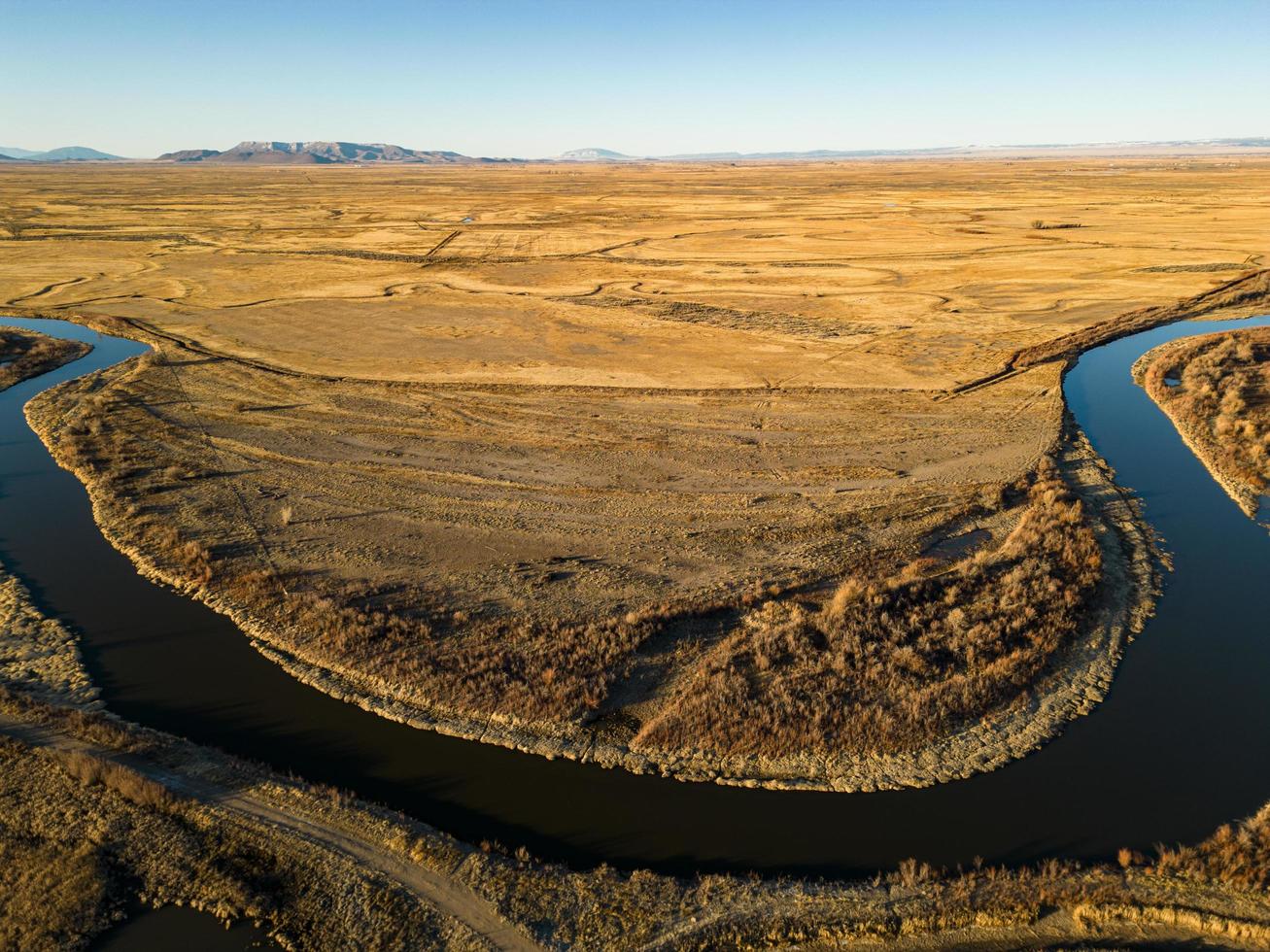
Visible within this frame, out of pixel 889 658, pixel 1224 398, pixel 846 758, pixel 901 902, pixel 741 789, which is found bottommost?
pixel 901 902

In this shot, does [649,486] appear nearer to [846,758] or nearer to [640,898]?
[846,758]

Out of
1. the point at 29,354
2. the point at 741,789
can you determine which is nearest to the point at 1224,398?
the point at 741,789

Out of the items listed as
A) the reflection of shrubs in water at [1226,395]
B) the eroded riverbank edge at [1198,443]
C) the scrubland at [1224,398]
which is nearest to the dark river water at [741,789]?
the eroded riverbank edge at [1198,443]

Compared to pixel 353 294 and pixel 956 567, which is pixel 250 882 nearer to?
pixel 956 567

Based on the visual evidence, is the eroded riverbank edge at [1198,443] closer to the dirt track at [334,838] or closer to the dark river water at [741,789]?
the dark river water at [741,789]

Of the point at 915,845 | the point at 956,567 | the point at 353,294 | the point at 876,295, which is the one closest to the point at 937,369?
the point at 876,295

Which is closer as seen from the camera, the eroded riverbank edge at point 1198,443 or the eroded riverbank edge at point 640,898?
the eroded riverbank edge at point 640,898

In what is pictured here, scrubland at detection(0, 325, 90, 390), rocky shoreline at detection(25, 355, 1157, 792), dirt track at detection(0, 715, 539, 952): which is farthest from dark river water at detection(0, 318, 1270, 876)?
scrubland at detection(0, 325, 90, 390)
